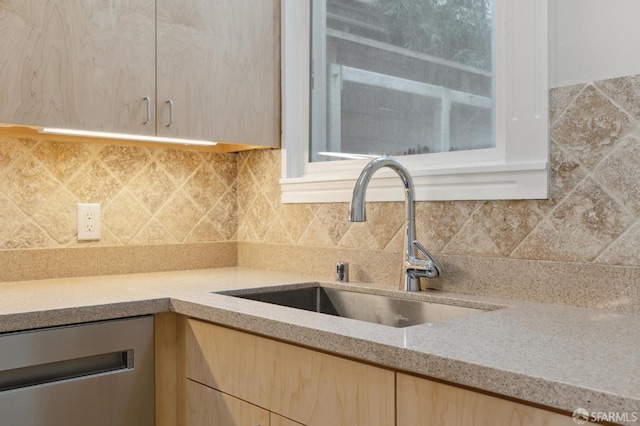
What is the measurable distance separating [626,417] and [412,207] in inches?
36.5

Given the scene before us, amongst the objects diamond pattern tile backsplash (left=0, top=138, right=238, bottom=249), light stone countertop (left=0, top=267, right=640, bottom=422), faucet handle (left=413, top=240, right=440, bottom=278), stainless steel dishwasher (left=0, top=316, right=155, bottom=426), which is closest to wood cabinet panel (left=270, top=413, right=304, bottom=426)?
light stone countertop (left=0, top=267, right=640, bottom=422)

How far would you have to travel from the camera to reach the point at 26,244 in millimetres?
1818

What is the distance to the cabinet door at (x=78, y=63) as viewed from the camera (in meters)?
1.53

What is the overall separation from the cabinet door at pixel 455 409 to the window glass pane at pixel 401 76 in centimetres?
85

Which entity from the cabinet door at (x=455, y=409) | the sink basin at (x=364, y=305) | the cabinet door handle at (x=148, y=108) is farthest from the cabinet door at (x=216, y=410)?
the cabinet door handle at (x=148, y=108)

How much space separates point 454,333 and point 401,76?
1.01 m

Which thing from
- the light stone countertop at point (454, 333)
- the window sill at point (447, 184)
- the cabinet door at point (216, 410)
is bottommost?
the cabinet door at point (216, 410)

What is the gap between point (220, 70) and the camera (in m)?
1.92

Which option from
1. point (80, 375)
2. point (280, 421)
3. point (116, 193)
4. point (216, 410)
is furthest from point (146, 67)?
point (280, 421)

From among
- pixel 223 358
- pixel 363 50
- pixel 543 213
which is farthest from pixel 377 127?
pixel 223 358

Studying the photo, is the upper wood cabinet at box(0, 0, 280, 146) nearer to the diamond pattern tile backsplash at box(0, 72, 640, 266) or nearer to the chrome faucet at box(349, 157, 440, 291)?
the diamond pattern tile backsplash at box(0, 72, 640, 266)

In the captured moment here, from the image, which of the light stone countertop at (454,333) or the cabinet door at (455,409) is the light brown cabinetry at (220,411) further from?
the cabinet door at (455,409)

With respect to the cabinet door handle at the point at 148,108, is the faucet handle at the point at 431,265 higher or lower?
lower

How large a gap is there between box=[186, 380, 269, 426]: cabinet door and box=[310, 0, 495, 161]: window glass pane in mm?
896
